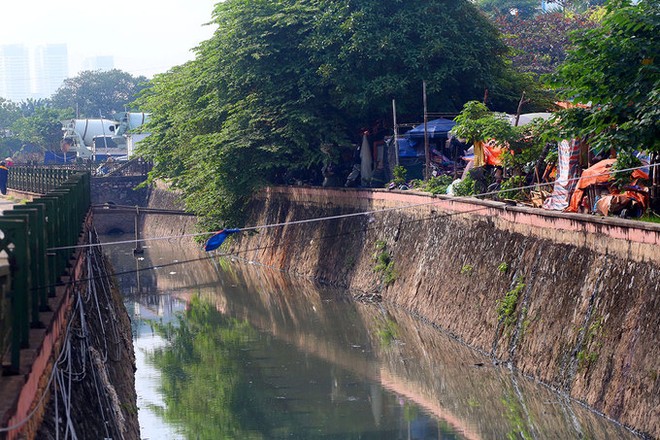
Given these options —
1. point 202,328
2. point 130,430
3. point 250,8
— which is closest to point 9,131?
point 250,8

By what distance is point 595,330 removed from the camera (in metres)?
15.1

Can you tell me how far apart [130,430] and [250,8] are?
20559mm

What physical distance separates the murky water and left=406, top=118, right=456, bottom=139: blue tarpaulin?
515 cm

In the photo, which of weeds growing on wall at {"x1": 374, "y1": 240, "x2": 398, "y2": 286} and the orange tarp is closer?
the orange tarp

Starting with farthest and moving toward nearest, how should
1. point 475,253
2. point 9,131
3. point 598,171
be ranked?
point 9,131 → point 475,253 → point 598,171

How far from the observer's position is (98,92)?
109625 mm

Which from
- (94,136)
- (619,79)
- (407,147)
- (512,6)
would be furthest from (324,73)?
(94,136)

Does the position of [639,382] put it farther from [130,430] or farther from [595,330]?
[130,430]

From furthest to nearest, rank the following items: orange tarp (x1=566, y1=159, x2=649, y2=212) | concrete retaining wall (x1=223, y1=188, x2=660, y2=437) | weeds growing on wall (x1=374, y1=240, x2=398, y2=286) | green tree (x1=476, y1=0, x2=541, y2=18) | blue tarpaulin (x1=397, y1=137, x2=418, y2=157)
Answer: green tree (x1=476, y1=0, x2=541, y2=18) < blue tarpaulin (x1=397, y1=137, x2=418, y2=157) < weeds growing on wall (x1=374, y1=240, x2=398, y2=286) < orange tarp (x1=566, y1=159, x2=649, y2=212) < concrete retaining wall (x1=223, y1=188, x2=660, y2=437)

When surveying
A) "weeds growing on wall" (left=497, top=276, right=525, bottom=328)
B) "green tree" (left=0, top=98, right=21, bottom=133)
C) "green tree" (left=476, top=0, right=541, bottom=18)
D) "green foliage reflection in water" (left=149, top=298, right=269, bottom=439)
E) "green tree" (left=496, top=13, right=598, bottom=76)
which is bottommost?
"green foliage reflection in water" (left=149, top=298, right=269, bottom=439)

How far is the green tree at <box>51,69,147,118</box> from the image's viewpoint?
357 ft

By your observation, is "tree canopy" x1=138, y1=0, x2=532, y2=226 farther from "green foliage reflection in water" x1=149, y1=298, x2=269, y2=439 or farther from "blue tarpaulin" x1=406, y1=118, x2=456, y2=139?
"green foliage reflection in water" x1=149, y1=298, x2=269, y2=439

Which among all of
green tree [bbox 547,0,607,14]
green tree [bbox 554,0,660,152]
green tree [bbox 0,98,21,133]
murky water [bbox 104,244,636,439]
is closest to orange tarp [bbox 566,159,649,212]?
green tree [bbox 554,0,660,152]

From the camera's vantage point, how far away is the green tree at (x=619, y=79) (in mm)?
14188
